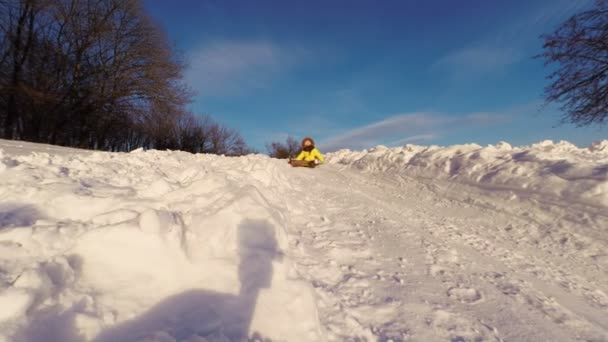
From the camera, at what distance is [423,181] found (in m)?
6.07

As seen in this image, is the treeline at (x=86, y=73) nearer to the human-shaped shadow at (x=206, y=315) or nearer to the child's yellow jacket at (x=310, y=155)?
the child's yellow jacket at (x=310, y=155)

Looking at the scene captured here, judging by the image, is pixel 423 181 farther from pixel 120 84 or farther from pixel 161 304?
pixel 120 84

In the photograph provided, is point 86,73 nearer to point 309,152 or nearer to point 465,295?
point 309,152

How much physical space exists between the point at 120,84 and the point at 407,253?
1645 centimetres

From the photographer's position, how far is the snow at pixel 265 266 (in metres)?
1.25

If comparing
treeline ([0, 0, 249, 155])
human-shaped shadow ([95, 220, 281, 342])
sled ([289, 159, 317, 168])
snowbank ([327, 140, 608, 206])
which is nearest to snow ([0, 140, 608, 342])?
human-shaped shadow ([95, 220, 281, 342])

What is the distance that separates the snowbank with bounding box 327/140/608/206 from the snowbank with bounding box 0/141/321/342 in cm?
484

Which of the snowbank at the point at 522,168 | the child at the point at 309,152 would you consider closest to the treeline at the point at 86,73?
the child at the point at 309,152

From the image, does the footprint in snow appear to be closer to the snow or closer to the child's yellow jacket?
the snow

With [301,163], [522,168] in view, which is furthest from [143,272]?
[301,163]

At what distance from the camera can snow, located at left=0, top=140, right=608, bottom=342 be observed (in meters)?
1.25

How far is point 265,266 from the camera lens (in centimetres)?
166

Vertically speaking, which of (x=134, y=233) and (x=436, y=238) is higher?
(x=134, y=233)

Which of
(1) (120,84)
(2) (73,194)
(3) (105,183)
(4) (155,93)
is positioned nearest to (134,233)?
(2) (73,194)
